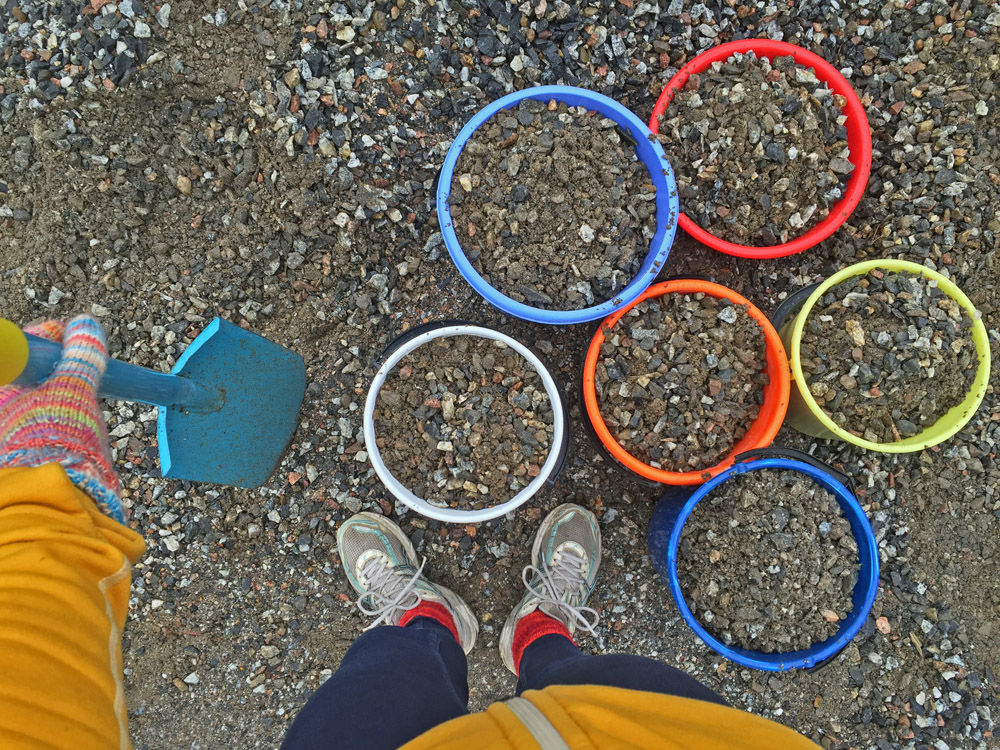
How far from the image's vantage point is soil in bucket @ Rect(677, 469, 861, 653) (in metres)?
1.44

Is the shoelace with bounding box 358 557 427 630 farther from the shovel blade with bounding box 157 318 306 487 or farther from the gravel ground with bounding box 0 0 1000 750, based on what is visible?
the shovel blade with bounding box 157 318 306 487

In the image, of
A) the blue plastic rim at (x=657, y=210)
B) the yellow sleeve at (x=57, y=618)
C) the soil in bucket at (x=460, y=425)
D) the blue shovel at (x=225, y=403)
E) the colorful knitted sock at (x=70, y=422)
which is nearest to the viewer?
the yellow sleeve at (x=57, y=618)

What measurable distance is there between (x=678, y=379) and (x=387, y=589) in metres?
0.87

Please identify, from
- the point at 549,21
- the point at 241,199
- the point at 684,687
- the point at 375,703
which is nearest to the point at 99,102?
the point at 241,199

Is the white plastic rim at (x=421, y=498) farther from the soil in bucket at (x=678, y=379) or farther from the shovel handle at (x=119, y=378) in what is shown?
the shovel handle at (x=119, y=378)

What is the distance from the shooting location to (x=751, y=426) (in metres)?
1.51

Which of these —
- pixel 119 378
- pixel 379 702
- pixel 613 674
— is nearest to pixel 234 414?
pixel 119 378

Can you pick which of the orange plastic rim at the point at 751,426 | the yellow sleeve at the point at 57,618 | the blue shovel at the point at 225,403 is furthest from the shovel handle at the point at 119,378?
the orange plastic rim at the point at 751,426

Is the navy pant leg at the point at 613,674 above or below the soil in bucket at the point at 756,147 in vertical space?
below

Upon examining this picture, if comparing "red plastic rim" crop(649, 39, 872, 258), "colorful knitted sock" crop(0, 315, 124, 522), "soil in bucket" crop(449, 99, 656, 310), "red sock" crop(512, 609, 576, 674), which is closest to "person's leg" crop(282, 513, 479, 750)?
"red sock" crop(512, 609, 576, 674)

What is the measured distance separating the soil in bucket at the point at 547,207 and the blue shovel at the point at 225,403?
56 cm

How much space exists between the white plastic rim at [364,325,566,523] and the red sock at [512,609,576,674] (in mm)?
292

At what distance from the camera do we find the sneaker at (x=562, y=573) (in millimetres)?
1538

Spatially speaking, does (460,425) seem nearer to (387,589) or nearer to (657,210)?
(387,589)
